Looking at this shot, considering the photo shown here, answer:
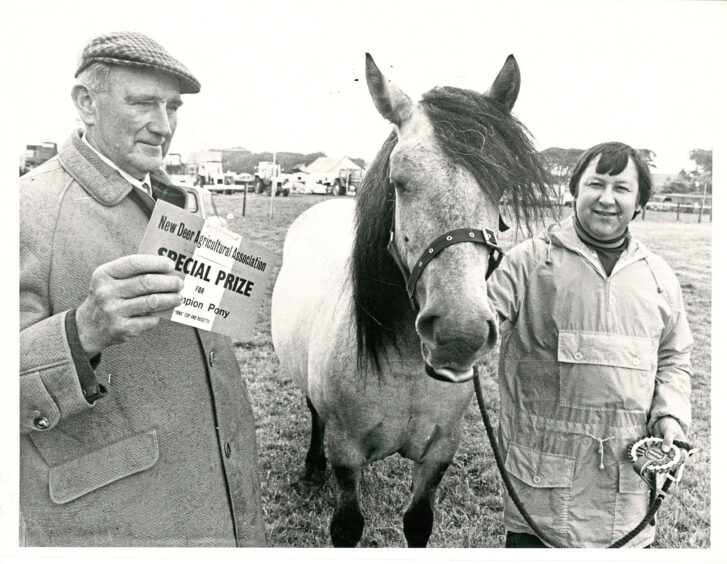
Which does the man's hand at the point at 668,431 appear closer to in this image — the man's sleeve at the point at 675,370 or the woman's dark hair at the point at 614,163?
the man's sleeve at the point at 675,370

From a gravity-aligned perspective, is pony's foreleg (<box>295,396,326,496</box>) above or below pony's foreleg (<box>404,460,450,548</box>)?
below

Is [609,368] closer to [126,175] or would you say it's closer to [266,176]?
[266,176]

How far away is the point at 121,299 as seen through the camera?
3.94 feet

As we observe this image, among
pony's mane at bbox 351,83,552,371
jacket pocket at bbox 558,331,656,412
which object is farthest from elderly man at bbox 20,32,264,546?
jacket pocket at bbox 558,331,656,412

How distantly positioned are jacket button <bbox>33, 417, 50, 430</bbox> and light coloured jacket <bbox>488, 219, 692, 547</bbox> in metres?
1.30

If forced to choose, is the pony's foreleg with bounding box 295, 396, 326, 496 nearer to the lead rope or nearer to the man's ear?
the lead rope

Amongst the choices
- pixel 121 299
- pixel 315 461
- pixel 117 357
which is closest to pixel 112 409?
pixel 117 357

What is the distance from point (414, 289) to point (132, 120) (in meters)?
0.89

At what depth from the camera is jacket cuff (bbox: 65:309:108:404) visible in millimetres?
1202

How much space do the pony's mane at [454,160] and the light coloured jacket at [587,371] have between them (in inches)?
11.8

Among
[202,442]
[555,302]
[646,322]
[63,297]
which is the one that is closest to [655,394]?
[646,322]

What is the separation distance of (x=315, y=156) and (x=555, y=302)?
1.10m

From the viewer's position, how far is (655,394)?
171 centimetres

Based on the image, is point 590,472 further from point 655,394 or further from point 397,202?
point 397,202
